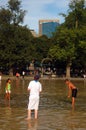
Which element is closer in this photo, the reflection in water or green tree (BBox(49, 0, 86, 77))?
the reflection in water

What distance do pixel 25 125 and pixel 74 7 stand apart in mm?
86582

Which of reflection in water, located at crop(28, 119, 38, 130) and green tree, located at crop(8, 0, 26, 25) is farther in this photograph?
green tree, located at crop(8, 0, 26, 25)

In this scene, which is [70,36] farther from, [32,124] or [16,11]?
[32,124]

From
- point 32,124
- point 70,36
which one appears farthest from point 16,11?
point 32,124

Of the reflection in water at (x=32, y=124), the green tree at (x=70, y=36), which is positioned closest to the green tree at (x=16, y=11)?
the green tree at (x=70, y=36)

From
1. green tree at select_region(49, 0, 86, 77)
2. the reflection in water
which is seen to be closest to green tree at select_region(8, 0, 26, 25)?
green tree at select_region(49, 0, 86, 77)

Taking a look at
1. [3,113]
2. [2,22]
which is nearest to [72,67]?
[2,22]

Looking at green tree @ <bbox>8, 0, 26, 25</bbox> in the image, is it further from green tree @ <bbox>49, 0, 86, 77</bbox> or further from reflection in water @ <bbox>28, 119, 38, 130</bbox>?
reflection in water @ <bbox>28, 119, 38, 130</bbox>

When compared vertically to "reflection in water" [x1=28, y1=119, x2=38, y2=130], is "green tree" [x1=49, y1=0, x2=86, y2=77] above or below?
above

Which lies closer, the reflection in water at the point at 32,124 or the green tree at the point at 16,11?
the reflection in water at the point at 32,124

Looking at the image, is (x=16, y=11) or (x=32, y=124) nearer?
(x=32, y=124)

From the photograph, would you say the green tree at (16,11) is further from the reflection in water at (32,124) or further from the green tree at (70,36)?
the reflection in water at (32,124)

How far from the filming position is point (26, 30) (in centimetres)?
10062

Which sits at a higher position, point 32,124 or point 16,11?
point 16,11
